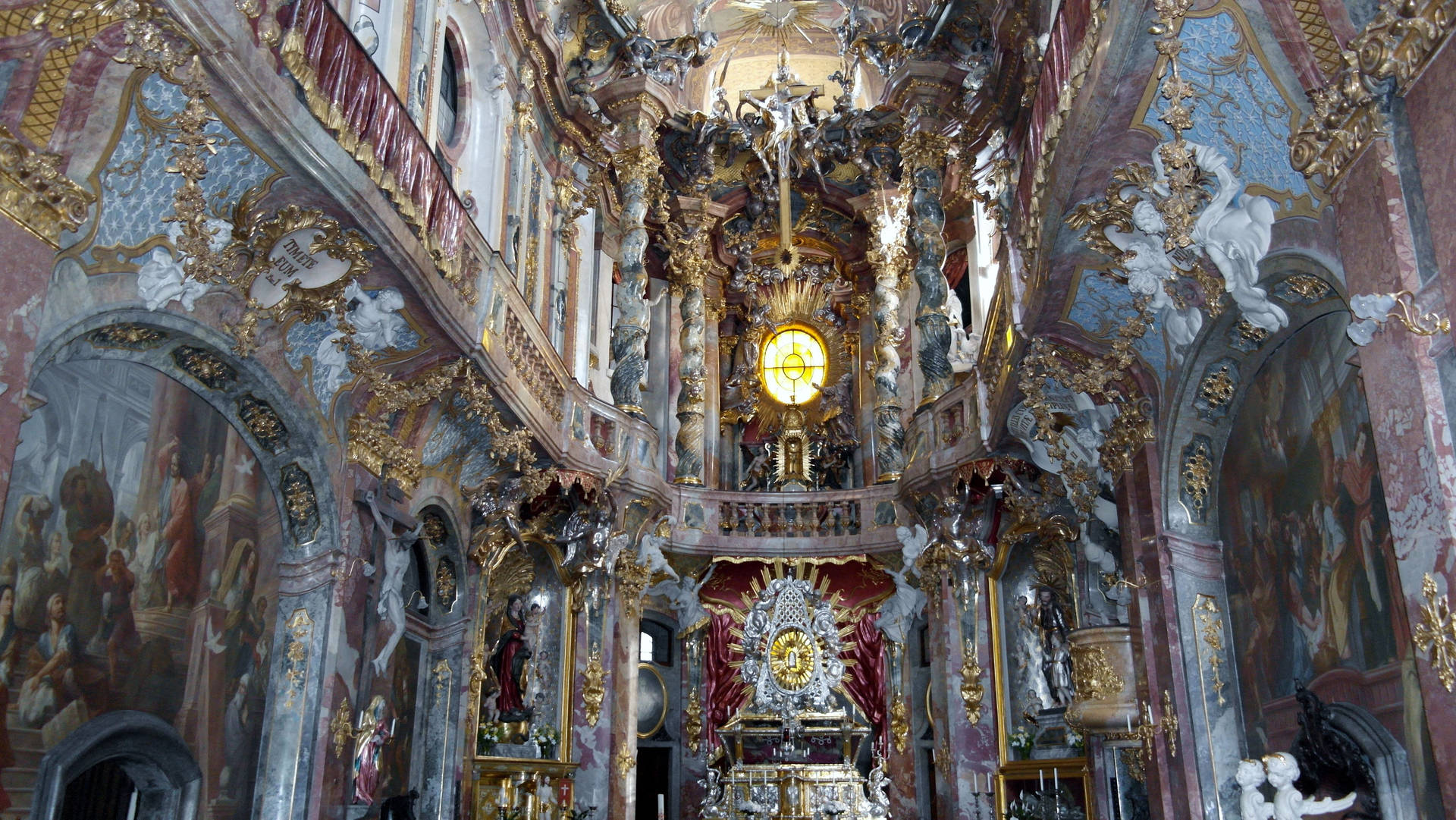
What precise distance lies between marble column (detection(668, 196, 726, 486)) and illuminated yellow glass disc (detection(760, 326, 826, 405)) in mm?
1398

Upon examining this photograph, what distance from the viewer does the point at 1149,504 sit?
1120 cm

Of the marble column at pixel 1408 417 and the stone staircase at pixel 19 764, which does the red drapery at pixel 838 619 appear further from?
the marble column at pixel 1408 417

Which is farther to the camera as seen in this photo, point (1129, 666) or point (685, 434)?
point (685, 434)

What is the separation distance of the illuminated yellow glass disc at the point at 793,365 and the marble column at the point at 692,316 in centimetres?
140

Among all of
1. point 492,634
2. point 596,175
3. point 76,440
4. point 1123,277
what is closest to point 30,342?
point 76,440

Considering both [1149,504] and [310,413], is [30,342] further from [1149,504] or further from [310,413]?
[1149,504]

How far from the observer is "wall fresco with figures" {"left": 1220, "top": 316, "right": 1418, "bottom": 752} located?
7695mm

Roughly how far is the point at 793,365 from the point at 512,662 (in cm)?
912

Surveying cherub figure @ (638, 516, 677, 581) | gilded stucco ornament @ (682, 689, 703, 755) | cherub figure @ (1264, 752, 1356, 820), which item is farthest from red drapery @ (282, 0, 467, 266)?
gilded stucco ornament @ (682, 689, 703, 755)

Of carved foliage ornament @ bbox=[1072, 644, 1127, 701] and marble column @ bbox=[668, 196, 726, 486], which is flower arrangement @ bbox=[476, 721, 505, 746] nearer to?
marble column @ bbox=[668, 196, 726, 486]

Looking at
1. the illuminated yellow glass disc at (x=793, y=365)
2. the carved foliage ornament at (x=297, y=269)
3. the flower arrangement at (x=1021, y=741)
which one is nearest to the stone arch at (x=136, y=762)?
the carved foliage ornament at (x=297, y=269)

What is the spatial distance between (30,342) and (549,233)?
34.5 feet

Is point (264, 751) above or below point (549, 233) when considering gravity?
below

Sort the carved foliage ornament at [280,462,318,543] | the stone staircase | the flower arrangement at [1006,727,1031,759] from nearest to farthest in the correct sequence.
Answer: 1. the stone staircase
2. the carved foliage ornament at [280,462,318,543]
3. the flower arrangement at [1006,727,1031,759]
